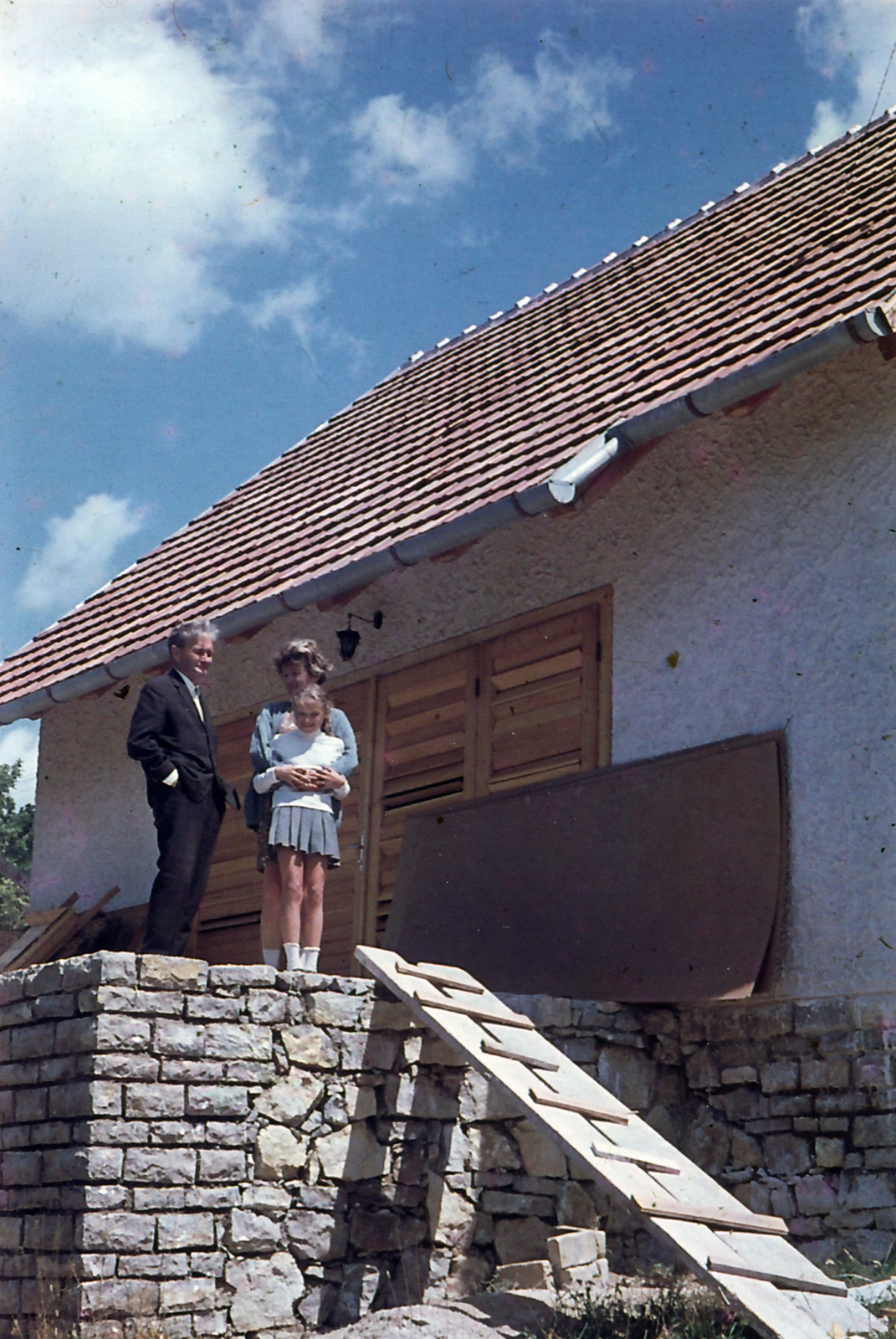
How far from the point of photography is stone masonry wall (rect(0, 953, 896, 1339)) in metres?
5.15

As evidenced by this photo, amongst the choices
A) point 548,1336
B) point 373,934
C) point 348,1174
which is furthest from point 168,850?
point 548,1336

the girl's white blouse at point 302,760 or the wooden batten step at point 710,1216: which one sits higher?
the girl's white blouse at point 302,760

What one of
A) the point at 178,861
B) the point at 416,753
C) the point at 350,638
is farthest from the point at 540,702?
the point at 178,861

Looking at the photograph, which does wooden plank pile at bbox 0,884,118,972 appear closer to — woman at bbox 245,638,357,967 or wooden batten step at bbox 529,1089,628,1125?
woman at bbox 245,638,357,967

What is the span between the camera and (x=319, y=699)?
6.75 metres

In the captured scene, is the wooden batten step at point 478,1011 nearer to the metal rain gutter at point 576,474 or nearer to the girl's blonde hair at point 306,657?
the girl's blonde hair at point 306,657

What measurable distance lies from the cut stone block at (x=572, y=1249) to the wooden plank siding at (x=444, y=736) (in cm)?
267

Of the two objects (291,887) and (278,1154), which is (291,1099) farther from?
(291,887)

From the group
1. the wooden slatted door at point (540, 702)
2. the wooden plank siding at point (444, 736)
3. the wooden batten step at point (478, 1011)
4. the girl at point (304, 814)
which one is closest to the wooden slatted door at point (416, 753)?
the wooden plank siding at point (444, 736)

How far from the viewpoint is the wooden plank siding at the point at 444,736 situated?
782cm

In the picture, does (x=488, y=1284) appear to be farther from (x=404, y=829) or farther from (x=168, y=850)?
(x=404, y=829)

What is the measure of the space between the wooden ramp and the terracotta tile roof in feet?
8.32

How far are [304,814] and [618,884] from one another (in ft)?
5.09

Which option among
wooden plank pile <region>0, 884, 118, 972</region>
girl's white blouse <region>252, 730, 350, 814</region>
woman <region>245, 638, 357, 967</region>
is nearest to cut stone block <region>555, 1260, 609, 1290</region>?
woman <region>245, 638, 357, 967</region>
